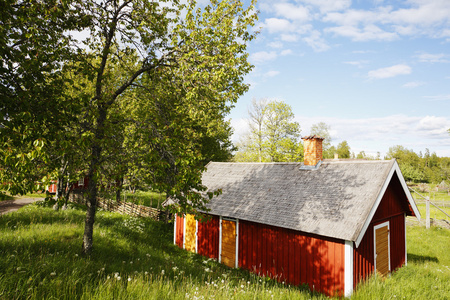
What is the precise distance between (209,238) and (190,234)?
5.81 ft

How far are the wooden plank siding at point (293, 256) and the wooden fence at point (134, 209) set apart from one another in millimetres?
9491

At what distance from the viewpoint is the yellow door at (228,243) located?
12875mm

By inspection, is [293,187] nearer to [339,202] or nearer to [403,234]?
[339,202]

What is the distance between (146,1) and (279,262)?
11287 mm

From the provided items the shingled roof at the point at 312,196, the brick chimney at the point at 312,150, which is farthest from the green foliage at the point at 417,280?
the brick chimney at the point at 312,150

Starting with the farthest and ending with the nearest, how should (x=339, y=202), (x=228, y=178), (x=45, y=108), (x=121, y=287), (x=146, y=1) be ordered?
(x=228, y=178) → (x=339, y=202) → (x=146, y=1) → (x=45, y=108) → (x=121, y=287)

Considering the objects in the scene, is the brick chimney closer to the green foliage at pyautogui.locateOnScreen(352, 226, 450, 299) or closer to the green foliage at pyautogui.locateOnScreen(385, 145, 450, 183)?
the green foliage at pyautogui.locateOnScreen(352, 226, 450, 299)

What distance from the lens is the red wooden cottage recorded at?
31.0 feet

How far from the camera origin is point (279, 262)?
1097 cm

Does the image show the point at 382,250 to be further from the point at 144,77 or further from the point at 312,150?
the point at 144,77

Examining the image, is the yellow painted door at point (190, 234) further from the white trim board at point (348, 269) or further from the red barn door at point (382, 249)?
the red barn door at point (382, 249)

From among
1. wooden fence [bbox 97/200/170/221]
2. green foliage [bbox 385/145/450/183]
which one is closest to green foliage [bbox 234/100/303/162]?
wooden fence [bbox 97/200/170/221]

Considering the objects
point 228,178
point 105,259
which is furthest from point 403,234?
point 105,259

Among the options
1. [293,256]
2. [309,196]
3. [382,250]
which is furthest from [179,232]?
[382,250]
